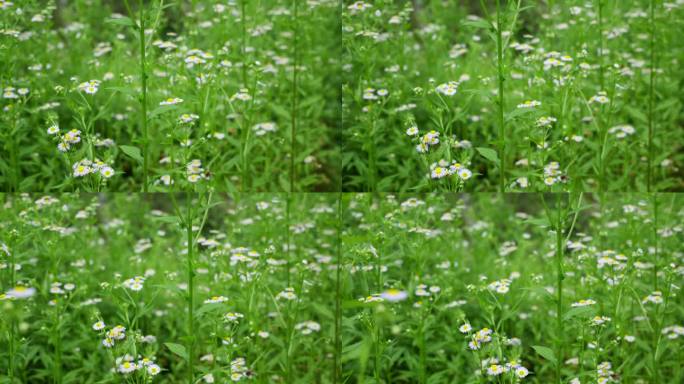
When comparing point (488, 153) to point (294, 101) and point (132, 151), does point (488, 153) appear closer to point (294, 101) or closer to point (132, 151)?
point (294, 101)

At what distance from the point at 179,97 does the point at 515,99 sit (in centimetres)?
140

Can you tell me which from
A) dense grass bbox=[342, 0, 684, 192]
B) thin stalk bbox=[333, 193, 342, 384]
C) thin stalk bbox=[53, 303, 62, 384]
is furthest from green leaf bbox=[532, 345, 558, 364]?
thin stalk bbox=[53, 303, 62, 384]

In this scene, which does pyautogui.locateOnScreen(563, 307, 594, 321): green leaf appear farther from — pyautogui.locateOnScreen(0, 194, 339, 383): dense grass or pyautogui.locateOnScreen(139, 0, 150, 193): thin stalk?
pyautogui.locateOnScreen(139, 0, 150, 193): thin stalk

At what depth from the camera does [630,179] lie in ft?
10.6

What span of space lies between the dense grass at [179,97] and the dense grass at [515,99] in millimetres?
194

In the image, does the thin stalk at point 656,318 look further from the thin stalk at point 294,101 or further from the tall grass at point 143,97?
the tall grass at point 143,97

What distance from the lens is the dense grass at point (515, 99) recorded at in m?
3.15

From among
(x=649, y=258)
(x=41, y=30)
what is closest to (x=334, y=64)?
(x=41, y=30)

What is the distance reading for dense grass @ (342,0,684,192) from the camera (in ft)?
10.3

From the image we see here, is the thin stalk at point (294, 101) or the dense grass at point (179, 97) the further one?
the thin stalk at point (294, 101)

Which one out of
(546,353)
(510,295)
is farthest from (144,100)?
(546,353)

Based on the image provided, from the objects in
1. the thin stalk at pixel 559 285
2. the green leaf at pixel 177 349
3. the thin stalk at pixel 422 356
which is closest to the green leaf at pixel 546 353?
the thin stalk at pixel 559 285

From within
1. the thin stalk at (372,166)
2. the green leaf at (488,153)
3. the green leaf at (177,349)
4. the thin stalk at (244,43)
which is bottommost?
the green leaf at (177,349)

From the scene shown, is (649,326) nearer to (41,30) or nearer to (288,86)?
(288,86)
